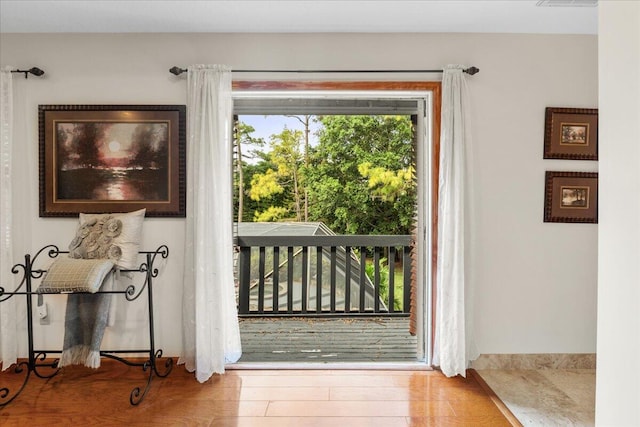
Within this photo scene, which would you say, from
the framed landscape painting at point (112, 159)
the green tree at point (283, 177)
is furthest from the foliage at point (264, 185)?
the framed landscape painting at point (112, 159)

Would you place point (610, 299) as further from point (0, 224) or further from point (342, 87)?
point (0, 224)

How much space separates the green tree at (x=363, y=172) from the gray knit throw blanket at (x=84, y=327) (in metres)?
1.76

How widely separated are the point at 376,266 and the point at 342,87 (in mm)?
1698

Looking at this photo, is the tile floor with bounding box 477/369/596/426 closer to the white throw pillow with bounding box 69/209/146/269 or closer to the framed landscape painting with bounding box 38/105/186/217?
the framed landscape painting with bounding box 38/105/186/217

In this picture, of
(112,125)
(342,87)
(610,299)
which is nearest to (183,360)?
(112,125)

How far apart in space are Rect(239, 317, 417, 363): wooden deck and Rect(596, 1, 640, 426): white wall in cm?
209

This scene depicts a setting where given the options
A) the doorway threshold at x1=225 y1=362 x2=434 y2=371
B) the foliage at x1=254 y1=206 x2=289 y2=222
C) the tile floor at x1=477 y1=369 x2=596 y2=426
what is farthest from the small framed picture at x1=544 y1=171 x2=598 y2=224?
the foliage at x1=254 y1=206 x2=289 y2=222

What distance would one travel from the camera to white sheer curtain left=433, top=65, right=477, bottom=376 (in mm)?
2725

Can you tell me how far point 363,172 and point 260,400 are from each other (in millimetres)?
1994

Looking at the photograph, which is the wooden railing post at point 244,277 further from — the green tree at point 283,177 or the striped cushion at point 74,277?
the striped cushion at point 74,277

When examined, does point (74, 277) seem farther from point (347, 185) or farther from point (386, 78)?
point (386, 78)

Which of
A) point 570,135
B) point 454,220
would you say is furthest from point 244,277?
point 570,135

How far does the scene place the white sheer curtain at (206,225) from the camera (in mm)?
2713

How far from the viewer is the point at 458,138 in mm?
2732
